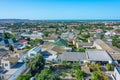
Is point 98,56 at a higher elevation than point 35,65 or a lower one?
lower

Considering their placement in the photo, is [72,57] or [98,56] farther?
[98,56]

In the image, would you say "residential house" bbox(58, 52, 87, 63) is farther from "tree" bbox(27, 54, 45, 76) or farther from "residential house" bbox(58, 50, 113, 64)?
"tree" bbox(27, 54, 45, 76)

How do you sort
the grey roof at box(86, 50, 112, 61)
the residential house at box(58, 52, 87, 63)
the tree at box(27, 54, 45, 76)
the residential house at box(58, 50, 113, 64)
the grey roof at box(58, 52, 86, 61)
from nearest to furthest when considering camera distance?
1. the tree at box(27, 54, 45, 76)
2. the residential house at box(58, 50, 113, 64)
3. the grey roof at box(86, 50, 112, 61)
4. the residential house at box(58, 52, 87, 63)
5. the grey roof at box(58, 52, 86, 61)

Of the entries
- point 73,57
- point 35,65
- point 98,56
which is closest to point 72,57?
point 73,57

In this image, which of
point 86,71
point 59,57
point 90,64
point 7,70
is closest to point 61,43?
point 59,57

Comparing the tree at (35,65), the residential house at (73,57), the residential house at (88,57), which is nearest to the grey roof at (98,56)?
the residential house at (88,57)

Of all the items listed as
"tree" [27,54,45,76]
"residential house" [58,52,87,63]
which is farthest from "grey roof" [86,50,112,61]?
"tree" [27,54,45,76]

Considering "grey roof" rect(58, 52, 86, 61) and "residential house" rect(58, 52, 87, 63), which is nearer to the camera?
"residential house" rect(58, 52, 87, 63)

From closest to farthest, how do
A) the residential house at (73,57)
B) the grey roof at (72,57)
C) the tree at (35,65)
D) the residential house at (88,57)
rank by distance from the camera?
the tree at (35,65)
the residential house at (88,57)
the residential house at (73,57)
the grey roof at (72,57)

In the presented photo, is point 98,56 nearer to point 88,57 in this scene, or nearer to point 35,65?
point 88,57

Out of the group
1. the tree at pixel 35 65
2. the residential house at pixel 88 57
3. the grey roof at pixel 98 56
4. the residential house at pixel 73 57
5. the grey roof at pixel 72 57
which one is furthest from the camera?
the grey roof at pixel 72 57

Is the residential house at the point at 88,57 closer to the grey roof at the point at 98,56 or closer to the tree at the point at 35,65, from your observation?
the grey roof at the point at 98,56
